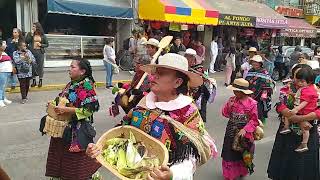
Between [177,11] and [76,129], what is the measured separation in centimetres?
1338

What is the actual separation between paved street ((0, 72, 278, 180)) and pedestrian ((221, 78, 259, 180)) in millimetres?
361

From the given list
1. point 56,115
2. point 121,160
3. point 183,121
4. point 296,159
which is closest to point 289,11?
point 296,159

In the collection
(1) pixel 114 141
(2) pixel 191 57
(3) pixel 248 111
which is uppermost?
(2) pixel 191 57

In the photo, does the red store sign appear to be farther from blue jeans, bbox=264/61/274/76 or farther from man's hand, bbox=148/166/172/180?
man's hand, bbox=148/166/172/180

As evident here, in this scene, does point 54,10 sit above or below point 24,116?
above

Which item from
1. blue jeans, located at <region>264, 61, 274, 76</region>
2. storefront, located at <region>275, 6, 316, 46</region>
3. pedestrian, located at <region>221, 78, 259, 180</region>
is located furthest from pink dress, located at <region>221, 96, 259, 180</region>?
storefront, located at <region>275, 6, 316, 46</region>

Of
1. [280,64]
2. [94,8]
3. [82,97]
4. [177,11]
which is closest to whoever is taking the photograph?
[82,97]

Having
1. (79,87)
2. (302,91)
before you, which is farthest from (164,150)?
(302,91)

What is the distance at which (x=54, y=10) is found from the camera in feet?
45.8

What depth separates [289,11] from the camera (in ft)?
92.9

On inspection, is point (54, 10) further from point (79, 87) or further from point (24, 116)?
point (79, 87)

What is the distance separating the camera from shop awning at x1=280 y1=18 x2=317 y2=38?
26.6 m

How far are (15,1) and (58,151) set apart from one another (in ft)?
38.3

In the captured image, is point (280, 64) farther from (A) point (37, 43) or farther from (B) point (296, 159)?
(B) point (296, 159)
